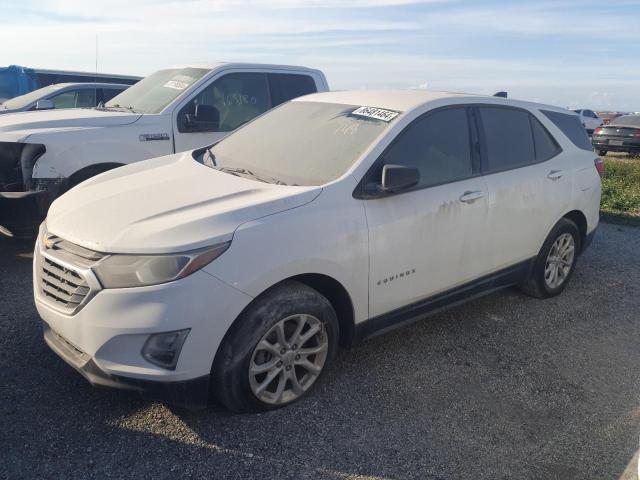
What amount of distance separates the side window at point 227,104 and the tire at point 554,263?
345 centimetres

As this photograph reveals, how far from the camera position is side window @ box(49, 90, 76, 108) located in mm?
10076

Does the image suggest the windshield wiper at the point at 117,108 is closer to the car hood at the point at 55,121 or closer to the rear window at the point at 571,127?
the car hood at the point at 55,121

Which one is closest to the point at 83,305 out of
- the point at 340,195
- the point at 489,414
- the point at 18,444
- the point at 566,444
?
the point at 18,444

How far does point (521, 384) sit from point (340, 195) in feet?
5.58

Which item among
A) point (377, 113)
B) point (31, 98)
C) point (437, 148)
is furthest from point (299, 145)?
point (31, 98)

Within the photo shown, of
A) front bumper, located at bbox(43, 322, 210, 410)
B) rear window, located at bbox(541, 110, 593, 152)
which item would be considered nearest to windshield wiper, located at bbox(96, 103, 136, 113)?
front bumper, located at bbox(43, 322, 210, 410)

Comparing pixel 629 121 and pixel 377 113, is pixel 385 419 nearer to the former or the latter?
pixel 377 113

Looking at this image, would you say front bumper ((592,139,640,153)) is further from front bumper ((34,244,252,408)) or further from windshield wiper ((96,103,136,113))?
front bumper ((34,244,252,408))

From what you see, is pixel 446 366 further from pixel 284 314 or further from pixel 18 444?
pixel 18 444

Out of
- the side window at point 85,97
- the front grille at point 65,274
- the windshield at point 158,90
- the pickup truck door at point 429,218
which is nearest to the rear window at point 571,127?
the pickup truck door at point 429,218

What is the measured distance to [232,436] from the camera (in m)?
2.90

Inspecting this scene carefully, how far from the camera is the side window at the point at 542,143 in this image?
4590mm

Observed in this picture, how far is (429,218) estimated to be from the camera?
356 centimetres

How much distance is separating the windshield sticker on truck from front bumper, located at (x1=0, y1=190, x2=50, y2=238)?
2.90m
